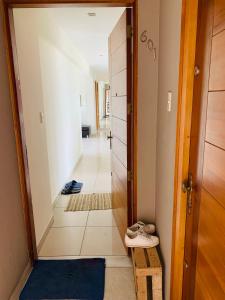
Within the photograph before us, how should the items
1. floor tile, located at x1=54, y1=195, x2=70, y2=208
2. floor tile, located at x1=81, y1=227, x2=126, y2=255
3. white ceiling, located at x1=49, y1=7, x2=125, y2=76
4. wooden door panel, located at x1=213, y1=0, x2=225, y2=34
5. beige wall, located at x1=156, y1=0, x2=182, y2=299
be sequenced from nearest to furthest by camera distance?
wooden door panel, located at x1=213, y1=0, x2=225, y2=34
beige wall, located at x1=156, y1=0, x2=182, y2=299
floor tile, located at x1=81, y1=227, x2=126, y2=255
white ceiling, located at x1=49, y1=7, x2=125, y2=76
floor tile, located at x1=54, y1=195, x2=70, y2=208

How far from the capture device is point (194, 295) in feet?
3.86

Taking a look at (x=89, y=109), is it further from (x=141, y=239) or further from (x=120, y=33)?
(x=141, y=239)

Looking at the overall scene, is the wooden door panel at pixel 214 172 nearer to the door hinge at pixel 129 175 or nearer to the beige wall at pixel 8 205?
the door hinge at pixel 129 175

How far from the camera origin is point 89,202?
10.9ft

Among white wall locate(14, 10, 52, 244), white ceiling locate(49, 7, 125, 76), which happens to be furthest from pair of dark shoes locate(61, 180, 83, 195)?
white ceiling locate(49, 7, 125, 76)

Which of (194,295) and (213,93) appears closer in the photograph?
(213,93)

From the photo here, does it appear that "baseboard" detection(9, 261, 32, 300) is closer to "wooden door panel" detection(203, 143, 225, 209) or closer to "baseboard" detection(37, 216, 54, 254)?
"baseboard" detection(37, 216, 54, 254)

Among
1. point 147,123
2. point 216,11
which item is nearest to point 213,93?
point 216,11

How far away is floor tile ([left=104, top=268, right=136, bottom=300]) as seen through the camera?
177cm

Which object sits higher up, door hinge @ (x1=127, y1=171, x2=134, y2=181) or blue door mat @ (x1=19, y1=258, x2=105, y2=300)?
door hinge @ (x1=127, y1=171, x2=134, y2=181)

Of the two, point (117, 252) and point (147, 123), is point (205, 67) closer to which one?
point (147, 123)

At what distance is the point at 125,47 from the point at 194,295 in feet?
5.63

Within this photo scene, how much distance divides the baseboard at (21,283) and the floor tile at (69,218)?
76 cm

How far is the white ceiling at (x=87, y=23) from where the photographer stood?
2914mm
